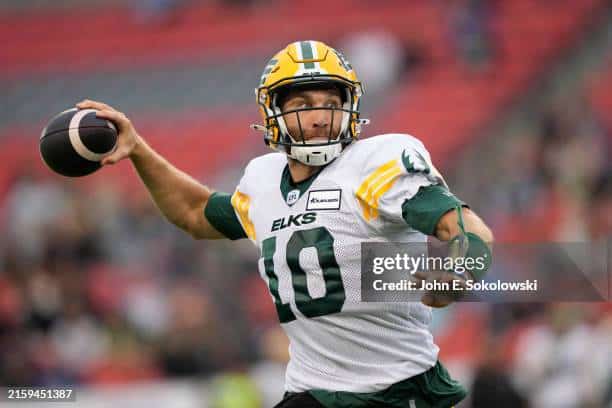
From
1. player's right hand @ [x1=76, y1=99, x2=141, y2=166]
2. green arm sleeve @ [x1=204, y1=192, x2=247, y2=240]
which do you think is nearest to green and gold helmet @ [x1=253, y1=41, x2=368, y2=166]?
green arm sleeve @ [x1=204, y1=192, x2=247, y2=240]

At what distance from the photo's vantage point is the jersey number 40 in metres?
3.95

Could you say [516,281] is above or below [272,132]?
below

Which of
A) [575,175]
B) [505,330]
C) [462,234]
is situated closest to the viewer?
[462,234]

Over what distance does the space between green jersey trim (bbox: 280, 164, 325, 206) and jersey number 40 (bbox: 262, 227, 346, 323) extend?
0.56ft

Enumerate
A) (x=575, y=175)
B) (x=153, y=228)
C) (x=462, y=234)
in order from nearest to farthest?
(x=462, y=234) → (x=575, y=175) → (x=153, y=228)

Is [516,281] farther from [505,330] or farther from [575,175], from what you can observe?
[575,175]

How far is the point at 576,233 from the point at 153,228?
4688mm

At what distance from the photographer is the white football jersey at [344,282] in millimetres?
3918

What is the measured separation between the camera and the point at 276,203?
4.22 m

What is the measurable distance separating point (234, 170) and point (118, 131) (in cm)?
937

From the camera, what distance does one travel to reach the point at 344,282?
3945mm

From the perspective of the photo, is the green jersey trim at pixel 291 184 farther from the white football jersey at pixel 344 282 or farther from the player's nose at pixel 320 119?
the player's nose at pixel 320 119

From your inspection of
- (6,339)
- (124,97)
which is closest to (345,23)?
(124,97)

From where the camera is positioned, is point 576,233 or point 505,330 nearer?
point 505,330
